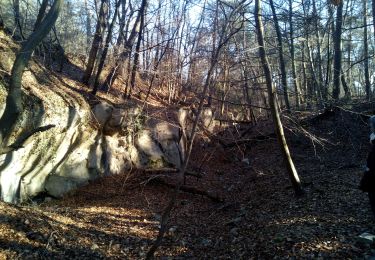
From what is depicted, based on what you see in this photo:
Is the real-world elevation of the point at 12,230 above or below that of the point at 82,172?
below

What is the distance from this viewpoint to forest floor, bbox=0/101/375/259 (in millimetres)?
6613

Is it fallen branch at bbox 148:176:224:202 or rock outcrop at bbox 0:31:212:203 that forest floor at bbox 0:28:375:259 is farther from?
rock outcrop at bbox 0:31:212:203

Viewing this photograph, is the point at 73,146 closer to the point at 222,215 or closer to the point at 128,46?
the point at 128,46

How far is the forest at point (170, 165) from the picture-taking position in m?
7.00

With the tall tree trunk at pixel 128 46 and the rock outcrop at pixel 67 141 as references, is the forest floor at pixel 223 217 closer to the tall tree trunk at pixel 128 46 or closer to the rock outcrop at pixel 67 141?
the rock outcrop at pixel 67 141

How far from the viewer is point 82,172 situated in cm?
1163

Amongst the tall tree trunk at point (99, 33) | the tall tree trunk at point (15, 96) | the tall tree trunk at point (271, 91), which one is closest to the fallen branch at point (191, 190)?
the tall tree trunk at point (271, 91)

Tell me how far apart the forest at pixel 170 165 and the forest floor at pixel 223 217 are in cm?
4

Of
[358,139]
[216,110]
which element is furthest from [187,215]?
[216,110]

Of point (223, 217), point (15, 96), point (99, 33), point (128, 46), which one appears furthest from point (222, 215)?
point (99, 33)

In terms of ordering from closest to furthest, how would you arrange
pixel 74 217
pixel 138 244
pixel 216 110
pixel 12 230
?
pixel 12 230, pixel 138 244, pixel 74 217, pixel 216 110

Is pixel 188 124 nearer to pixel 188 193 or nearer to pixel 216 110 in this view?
pixel 216 110

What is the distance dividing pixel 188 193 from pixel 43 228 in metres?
5.77

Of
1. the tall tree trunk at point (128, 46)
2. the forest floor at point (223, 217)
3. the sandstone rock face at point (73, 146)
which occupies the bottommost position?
the forest floor at point (223, 217)
